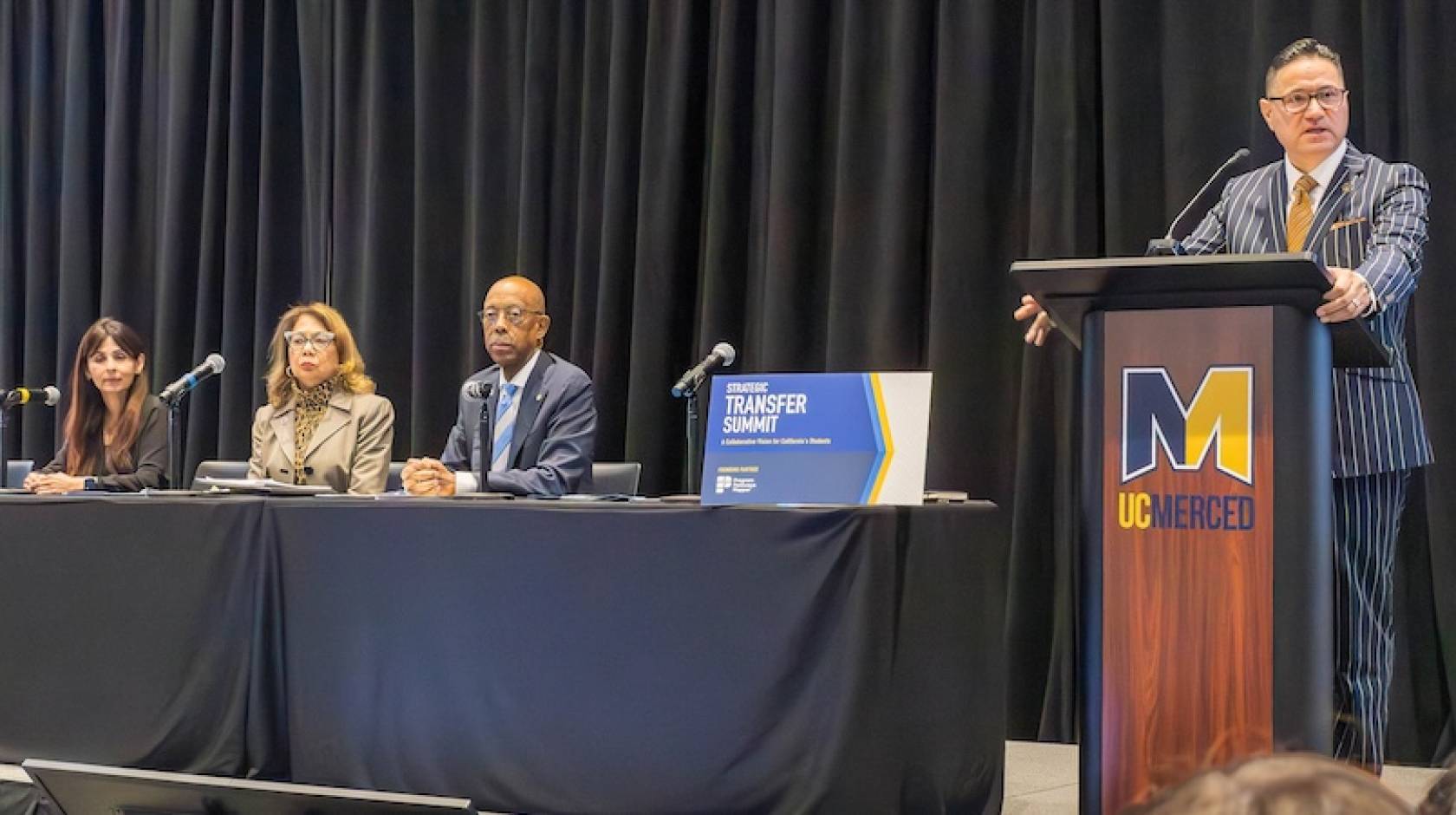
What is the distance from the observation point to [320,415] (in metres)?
4.49

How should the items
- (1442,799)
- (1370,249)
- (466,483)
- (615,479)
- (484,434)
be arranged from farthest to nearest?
1. (615,479)
2. (466,483)
3. (484,434)
4. (1370,249)
5. (1442,799)

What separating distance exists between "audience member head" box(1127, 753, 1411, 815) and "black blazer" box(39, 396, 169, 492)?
4.38 meters

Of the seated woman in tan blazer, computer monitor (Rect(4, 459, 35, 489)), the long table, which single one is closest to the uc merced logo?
the long table

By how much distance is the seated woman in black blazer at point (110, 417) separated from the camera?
477cm

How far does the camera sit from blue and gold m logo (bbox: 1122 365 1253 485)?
2.28 m

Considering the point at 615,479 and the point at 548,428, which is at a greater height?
the point at 548,428

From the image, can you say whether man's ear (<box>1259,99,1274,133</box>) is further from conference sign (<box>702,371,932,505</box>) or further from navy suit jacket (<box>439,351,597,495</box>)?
navy suit jacket (<box>439,351,597,495</box>)

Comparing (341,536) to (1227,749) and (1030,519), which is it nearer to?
(1030,519)

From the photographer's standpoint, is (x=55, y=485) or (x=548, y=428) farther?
(x=548, y=428)

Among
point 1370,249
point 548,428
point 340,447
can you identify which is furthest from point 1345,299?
point 340,447

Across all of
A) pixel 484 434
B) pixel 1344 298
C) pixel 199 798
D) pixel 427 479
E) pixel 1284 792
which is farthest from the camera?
pixel 484 434

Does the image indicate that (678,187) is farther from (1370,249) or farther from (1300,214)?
(1370,249)

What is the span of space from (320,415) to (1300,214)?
271 centimetres

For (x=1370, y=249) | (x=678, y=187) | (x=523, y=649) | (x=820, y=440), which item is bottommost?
(x=523, y=649)
